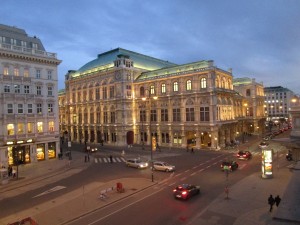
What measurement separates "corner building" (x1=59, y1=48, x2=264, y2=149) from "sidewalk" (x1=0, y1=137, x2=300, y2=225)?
25273 millimetres

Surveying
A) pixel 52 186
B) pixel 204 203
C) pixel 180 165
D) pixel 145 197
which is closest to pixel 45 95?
pixel 52 186

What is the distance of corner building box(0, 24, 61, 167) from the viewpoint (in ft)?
143

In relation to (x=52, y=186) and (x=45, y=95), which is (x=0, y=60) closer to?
(x=45, y=95)

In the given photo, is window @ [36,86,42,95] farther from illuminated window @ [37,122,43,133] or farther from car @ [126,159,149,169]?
car @ [126,159,149,169]

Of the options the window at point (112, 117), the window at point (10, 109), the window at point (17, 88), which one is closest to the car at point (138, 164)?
the window at point (10, 109)

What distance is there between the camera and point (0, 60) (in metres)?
43.3

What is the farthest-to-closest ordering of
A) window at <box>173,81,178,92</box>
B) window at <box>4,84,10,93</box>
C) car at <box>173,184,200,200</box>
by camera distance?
window at <box>173,81,178,92</box> < window at <box>4,84,10,93</box> < car at <box>173,184,200,200</box>

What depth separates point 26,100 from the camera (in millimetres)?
46312

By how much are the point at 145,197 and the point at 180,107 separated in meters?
38.1

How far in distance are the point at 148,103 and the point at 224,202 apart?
4634 cm

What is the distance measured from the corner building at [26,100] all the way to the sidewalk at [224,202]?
10.9m

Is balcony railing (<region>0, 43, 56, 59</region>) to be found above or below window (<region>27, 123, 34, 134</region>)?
above

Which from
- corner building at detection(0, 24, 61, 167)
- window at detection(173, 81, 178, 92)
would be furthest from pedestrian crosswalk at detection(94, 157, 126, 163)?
window at detection(173, 81, 178, 92)

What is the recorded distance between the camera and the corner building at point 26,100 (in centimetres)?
4350
